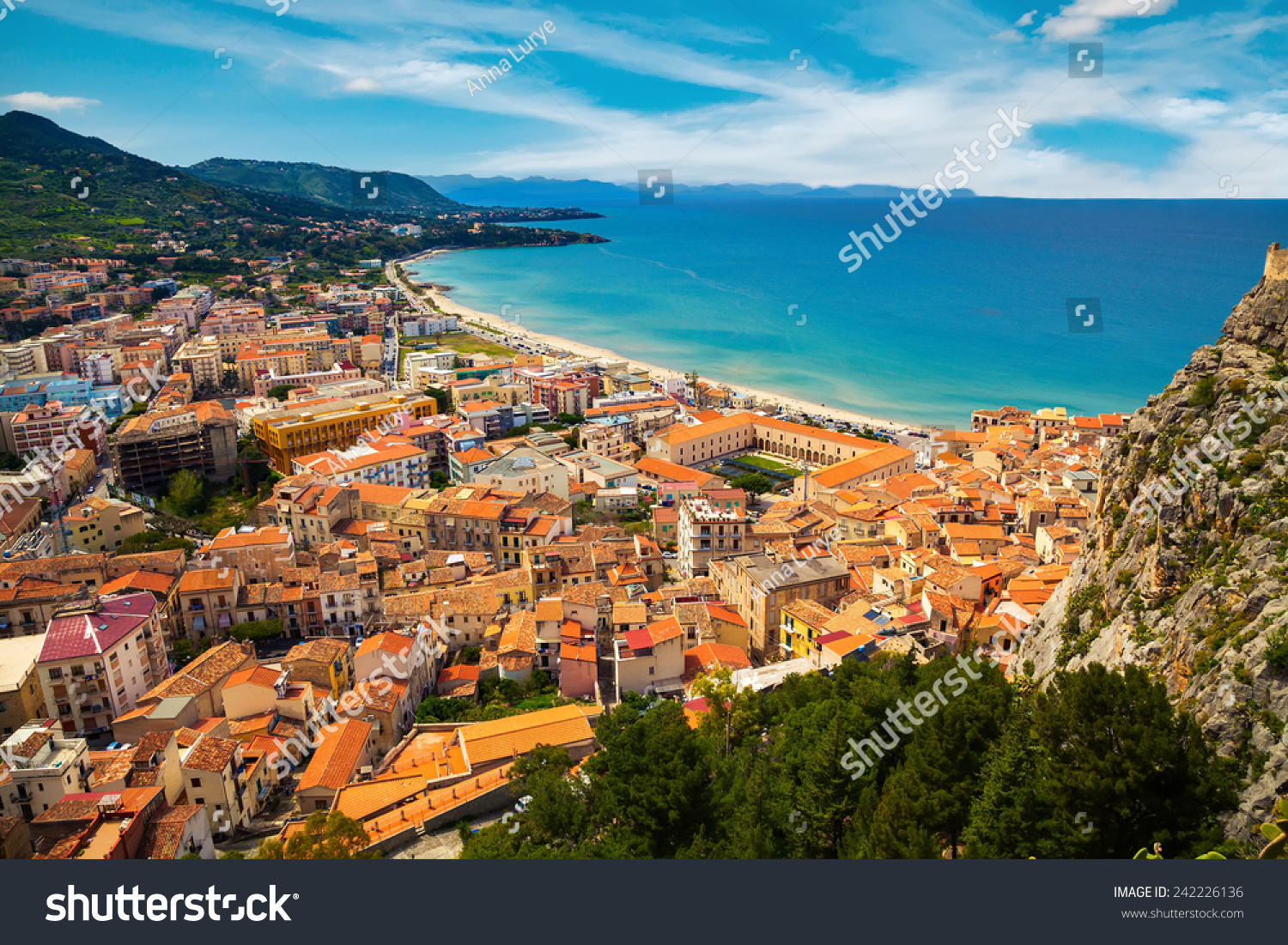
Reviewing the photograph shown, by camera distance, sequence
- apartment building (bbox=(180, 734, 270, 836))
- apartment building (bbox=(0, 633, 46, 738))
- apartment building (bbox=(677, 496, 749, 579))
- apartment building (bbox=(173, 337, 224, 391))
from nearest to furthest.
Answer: apartment building (bbox=(180, 734, 270, 836)) → apartment building (bbox=(0, 633, 46, 738)) → apartment building (bbox=(677, 496, 749, 579)) → apartment building (bbox=(173, 337, 224, 391))

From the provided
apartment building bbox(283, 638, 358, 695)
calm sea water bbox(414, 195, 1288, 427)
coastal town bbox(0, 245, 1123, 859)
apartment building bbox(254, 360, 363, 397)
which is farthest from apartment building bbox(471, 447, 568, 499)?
calm sea water bbox(414, 195, 1288, 427)

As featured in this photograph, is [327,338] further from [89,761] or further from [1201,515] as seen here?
[1201,515]

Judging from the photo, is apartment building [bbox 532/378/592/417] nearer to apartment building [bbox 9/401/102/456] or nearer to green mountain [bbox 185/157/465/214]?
apartment building [bbox 9/401/102/456]

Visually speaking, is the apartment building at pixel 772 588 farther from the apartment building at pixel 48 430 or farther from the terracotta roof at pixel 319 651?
the apartment building at pixel 48 430

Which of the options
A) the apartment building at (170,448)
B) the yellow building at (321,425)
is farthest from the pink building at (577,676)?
the apartment building at (170,448)

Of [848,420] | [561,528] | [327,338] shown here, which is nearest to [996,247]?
[848,420]
